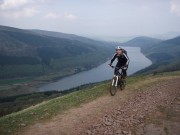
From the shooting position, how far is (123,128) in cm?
1419

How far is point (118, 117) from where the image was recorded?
1567cm

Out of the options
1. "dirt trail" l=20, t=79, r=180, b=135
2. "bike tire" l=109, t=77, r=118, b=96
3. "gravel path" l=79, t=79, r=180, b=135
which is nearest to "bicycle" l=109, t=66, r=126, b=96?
"bike tire" l=109, t=77, r=118, b=96

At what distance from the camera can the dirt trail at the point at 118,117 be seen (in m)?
13.9

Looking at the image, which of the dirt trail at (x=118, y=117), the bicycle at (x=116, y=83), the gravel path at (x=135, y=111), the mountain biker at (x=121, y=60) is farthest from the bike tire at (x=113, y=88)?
the gravel path at (x=135, y=111)

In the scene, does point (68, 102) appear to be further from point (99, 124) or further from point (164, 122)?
point (164, 122)

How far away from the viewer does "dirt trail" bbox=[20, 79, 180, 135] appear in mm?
Answer: 13914

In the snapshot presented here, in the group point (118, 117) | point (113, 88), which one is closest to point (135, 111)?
point (118, 117)

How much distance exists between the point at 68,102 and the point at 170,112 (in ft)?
21.8

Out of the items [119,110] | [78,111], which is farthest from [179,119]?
[78,111]

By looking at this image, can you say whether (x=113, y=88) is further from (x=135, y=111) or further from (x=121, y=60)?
(x=135, y=111)

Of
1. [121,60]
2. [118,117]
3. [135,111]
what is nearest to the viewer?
[118,117]

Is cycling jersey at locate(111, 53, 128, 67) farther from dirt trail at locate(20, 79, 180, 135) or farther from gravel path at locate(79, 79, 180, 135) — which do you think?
gravel path at locate(79, 79, 180, 135)

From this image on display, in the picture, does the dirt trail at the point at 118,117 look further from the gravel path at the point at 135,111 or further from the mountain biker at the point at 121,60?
the mountain biker at the point at 121,60

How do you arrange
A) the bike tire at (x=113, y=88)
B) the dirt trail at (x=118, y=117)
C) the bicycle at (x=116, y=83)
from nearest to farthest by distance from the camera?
the dirt trail at (x=118, y=117)
the bike tire at (x=113, y=88)
the bicycle at (x=116, y=83)
